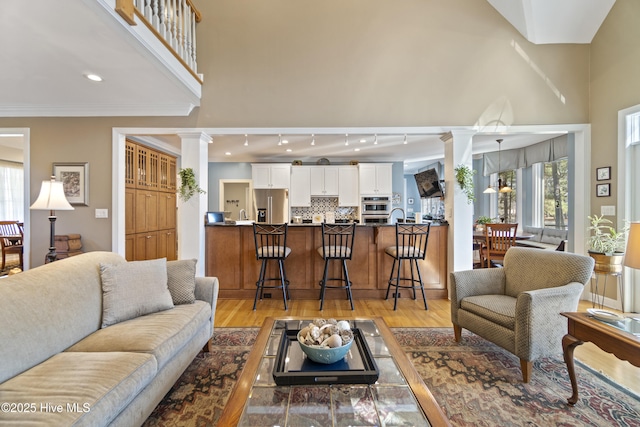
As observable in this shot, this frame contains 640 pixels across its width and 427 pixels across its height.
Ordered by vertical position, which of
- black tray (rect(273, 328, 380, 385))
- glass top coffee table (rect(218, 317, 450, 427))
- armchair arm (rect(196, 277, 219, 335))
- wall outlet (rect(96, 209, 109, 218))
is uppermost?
wall outlet (rect(96, 209, 109, 218))

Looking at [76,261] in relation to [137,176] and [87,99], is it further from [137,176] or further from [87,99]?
[137,176]

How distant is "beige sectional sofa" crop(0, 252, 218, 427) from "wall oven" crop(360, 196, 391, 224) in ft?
15.5

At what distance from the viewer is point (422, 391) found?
4.17 feet

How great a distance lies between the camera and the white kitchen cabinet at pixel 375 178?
6.52 meters

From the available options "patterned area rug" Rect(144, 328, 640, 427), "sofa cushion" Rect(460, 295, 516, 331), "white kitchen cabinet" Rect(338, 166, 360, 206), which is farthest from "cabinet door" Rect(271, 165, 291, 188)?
"sofa cushion" Rect(460, 295, 516, 331)

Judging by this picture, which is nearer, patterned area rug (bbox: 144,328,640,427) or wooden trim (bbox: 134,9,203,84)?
patterned area rug (bbox: 144,328,640,427)

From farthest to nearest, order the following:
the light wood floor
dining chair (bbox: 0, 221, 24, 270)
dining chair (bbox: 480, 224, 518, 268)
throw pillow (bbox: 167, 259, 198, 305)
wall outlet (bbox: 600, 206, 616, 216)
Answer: dining chair (bbox: 0, 221, 24, 270) < dining chair (bbox: 480, 224, 518, 268) < wall outlet (bbox: 600, 206, 616, 216) < the light wood floor < throw pillow (bbox: 167, 259, 198, 305)

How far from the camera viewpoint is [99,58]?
2.62 m

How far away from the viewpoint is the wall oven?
257 inches

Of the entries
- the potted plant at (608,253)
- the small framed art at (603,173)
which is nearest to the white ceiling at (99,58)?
the small framed art at (603,173)

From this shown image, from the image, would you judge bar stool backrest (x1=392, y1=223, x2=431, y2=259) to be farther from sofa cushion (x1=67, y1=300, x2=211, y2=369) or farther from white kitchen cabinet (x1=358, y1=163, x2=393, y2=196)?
white kitchen cabinet (x1=358, y1=163, x2=393, y2=196)

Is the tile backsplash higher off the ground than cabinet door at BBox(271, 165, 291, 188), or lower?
lower

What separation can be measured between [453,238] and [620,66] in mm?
2638

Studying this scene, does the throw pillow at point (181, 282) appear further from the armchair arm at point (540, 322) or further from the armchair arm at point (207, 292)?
the armchair arm at point (540, 322)
